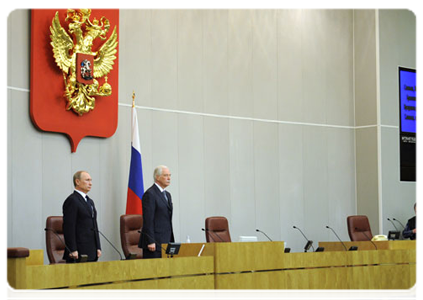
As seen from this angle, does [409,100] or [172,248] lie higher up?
[409,100]

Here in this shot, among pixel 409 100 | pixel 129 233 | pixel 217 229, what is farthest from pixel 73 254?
pixel 409 100

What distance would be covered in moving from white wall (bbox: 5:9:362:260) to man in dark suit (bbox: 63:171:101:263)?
5.41 ft

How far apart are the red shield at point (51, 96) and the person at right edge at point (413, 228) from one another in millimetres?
4892

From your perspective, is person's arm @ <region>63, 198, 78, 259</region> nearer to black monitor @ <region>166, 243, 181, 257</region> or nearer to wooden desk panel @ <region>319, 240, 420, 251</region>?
black monitor @ <region>166, 243, 181, 257</region>

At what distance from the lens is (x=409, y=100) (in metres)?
12.6

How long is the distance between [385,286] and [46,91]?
430 cm

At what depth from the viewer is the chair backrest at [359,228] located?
10962 mm

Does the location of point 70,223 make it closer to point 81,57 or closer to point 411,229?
point 81,57

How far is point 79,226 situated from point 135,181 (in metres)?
2.37

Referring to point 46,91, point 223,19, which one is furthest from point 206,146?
point 46,91

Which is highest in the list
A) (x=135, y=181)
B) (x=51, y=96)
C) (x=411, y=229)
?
(x=51, y=96)

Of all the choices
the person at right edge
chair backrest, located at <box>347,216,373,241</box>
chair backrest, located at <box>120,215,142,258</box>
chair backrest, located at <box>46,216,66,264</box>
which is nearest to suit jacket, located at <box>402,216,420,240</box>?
the person at right edge

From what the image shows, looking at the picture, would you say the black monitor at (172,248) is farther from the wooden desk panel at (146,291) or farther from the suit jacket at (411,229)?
the suit jacket at (411,229)

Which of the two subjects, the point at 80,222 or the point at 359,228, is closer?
the point at 80,222
